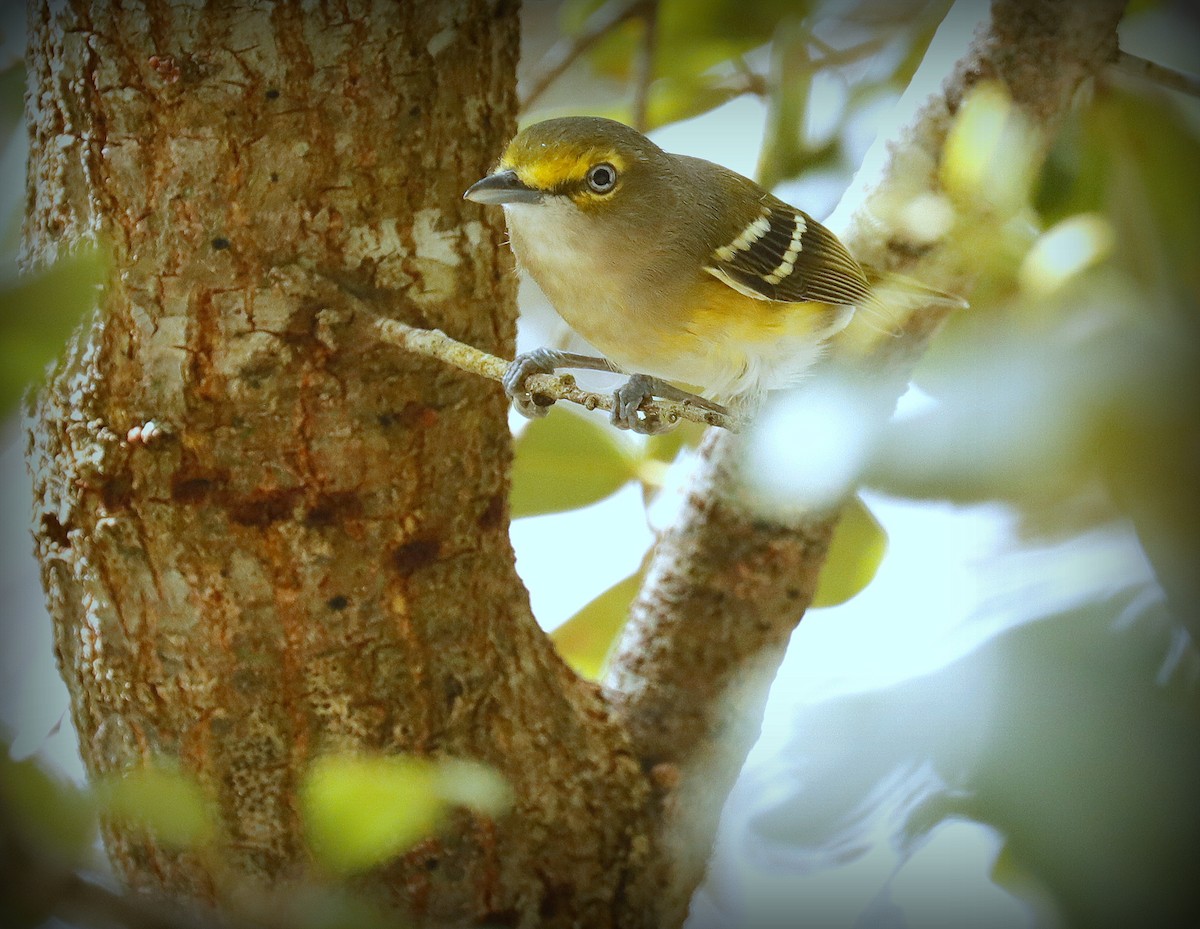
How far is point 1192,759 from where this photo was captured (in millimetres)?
459

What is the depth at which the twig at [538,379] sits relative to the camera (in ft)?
1.84

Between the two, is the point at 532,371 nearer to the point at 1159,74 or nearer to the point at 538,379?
the point at 538,379

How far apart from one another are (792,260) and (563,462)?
0.29 meters

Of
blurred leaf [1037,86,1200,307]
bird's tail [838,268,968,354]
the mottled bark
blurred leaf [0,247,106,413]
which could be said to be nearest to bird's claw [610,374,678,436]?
the mottled bark

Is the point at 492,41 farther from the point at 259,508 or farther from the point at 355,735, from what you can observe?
the point at 355,735

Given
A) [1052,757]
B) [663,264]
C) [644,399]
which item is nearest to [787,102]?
[663,264]

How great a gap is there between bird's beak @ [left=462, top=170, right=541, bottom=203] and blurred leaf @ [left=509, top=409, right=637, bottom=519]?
0.97 ft

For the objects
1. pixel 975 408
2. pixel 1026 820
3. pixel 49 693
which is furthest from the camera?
pixel 49 693

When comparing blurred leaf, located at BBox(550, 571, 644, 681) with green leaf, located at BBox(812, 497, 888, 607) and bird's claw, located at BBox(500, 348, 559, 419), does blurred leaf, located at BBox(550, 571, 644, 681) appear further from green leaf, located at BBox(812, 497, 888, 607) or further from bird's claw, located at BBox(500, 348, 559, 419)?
bird's claw, located at BBox(500, 348, 559, 419)

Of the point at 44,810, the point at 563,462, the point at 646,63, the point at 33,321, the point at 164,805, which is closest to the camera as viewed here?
the point at 33,321

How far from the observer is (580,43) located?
2.84ft

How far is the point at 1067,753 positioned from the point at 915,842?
0.09 m

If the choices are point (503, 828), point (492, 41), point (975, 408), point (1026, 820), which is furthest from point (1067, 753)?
point (492, 41)

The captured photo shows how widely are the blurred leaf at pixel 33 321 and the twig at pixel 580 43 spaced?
0.66 m
